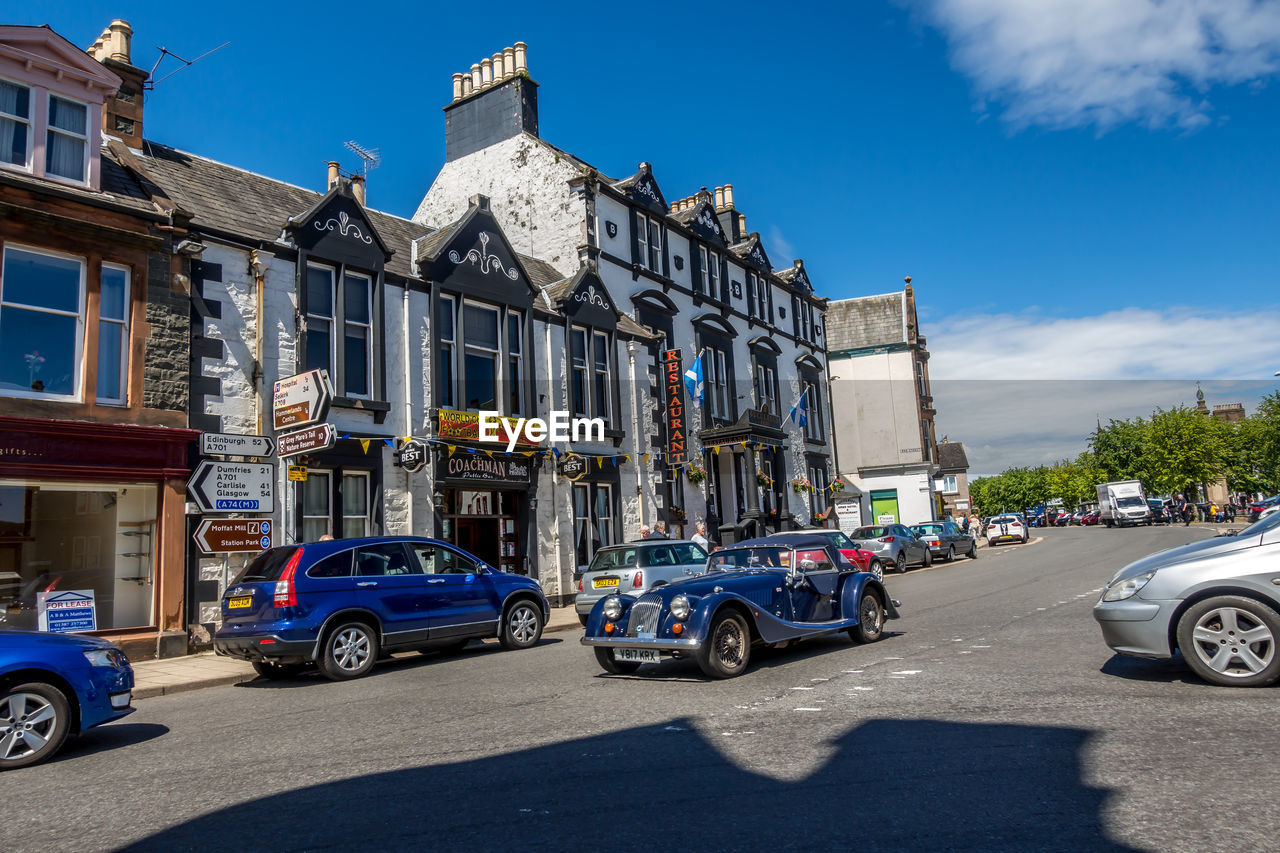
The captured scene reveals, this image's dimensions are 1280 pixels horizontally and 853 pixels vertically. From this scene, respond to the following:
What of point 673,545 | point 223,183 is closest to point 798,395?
point 673,545

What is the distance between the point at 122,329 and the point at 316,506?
14.3 ft

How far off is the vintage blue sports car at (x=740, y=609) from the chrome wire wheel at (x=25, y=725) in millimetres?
4813

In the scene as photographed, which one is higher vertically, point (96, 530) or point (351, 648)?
point (96, 530)

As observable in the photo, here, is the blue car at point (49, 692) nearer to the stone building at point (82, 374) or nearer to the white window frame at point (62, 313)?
the stone building at point (82, 374)

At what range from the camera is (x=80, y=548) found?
42.0ft

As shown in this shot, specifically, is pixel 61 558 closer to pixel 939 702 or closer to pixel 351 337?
pixel 351 337

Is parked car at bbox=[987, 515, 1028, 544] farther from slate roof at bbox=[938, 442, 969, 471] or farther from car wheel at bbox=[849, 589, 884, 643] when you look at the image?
car wheel at bbox=[849, 589, 884, 643]

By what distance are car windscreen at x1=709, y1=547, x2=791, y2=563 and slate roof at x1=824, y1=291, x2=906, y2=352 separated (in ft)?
137

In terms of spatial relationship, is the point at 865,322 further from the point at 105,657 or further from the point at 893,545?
the point at 105,657

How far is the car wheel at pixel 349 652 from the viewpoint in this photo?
10500 mm

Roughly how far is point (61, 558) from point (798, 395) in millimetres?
27790

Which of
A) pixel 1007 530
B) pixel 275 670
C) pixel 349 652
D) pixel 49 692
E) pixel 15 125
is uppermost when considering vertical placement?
pixel 15 125

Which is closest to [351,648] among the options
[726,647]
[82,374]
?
[726,647]

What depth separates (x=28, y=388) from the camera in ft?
40.4
